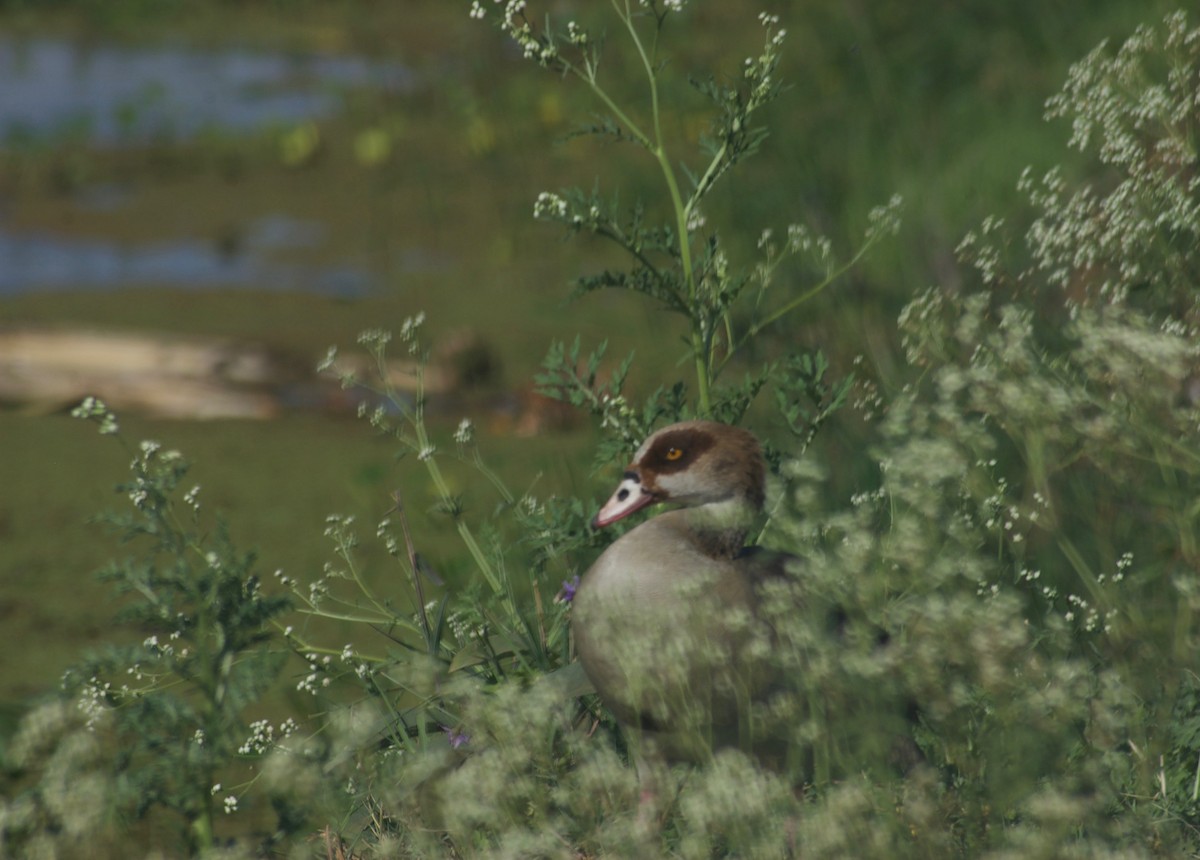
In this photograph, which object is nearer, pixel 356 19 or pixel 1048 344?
pixel 1048 344

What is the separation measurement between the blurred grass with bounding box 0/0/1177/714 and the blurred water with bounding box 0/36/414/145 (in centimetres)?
35

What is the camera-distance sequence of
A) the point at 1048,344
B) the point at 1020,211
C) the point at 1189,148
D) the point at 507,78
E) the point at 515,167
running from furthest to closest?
1. the point at 507,78
2. the point at 515,167
3. the point at 1020,211
4. the point at 1048,344
5. the point at 1189,148

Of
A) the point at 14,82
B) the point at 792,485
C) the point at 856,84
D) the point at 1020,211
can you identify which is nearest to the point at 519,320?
the point at 856,84

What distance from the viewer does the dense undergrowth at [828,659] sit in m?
2.01

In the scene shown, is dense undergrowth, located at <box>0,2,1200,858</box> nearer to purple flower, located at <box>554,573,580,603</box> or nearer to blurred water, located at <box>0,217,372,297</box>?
purple flower, located at <box>554,573,580,603</box>

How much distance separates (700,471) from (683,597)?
30 centimetres

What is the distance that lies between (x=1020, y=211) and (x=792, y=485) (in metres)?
2.51

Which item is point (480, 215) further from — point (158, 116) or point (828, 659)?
point (828, 659)

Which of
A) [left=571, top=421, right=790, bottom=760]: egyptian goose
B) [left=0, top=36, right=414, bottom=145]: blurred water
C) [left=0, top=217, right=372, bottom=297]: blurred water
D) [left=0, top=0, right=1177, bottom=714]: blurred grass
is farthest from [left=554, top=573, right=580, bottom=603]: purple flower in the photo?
[left=0, top=36, right=414, bottom=145]: blurred water

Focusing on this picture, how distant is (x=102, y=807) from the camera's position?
2109mm

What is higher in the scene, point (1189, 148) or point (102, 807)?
point (1189, 148)

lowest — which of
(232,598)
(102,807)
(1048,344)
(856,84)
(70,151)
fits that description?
(70,151)

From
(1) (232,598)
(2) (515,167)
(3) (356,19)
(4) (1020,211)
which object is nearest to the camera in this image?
(1) (232,598)

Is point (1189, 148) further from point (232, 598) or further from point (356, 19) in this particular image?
point (356, 19)
